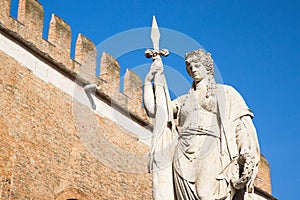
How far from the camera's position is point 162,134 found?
5.27 meters

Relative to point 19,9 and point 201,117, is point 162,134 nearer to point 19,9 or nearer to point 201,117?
point 201,117

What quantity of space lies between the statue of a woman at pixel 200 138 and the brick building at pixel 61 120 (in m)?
7.93

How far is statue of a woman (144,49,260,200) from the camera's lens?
4.99 metres

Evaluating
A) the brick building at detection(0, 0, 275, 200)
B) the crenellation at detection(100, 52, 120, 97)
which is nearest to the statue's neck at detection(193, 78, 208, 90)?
the brick building at detection(0, 0, 275, 200)

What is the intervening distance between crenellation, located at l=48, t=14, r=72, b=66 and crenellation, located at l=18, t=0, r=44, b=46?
1.22 feet

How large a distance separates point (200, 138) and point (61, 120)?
33.0 ft

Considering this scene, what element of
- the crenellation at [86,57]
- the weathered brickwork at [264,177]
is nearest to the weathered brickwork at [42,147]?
the crenellation at [86,57]

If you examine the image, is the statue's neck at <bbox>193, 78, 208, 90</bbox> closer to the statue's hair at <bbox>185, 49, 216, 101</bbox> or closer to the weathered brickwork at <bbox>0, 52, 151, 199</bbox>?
the statue's hair at <bbox>185, 49, 216, 101</bbox>

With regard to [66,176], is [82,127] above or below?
above

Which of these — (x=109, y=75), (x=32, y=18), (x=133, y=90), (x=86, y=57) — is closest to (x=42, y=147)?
(x=32, y=18)

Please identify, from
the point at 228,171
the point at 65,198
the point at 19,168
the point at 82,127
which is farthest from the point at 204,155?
the point at 82,127

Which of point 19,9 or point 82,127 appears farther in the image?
point 82,127

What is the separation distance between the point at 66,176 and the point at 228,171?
32.8 ft

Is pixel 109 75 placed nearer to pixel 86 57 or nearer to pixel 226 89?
pixel 86 57
